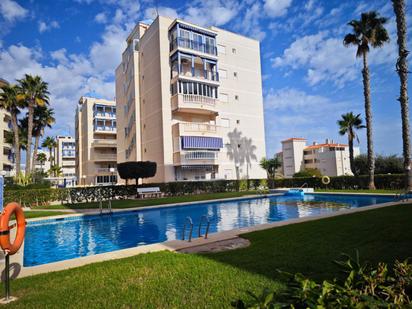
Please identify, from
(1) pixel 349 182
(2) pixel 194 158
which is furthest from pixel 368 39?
(2) pixel 194 158

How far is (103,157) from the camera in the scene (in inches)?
2002

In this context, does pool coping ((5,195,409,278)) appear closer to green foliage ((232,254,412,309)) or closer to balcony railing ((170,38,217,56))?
green foliage ((232,254,412,309))

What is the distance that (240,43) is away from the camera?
3778cm

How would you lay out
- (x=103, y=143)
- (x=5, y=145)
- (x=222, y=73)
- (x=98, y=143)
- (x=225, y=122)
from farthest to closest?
(x=103, y=143) < (x=98, y=143) < (x=5, y=145) < (x=222, y=73) < (x=225, y=122)

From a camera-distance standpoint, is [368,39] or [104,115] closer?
[368,39]

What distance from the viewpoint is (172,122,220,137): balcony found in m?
30.0

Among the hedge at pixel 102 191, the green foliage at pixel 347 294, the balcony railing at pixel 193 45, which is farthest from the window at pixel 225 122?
the green foliage at pixel 347 294

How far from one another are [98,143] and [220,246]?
158 ft

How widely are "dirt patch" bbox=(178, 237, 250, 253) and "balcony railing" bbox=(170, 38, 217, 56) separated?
1047 inches

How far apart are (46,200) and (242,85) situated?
26626mm

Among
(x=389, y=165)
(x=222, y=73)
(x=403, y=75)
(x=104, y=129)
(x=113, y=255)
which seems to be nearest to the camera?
(x=113, y=255)

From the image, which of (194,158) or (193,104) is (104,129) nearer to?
(193,104)

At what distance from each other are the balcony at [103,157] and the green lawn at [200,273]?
4671cm

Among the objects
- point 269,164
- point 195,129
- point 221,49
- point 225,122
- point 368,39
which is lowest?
point 269,164
